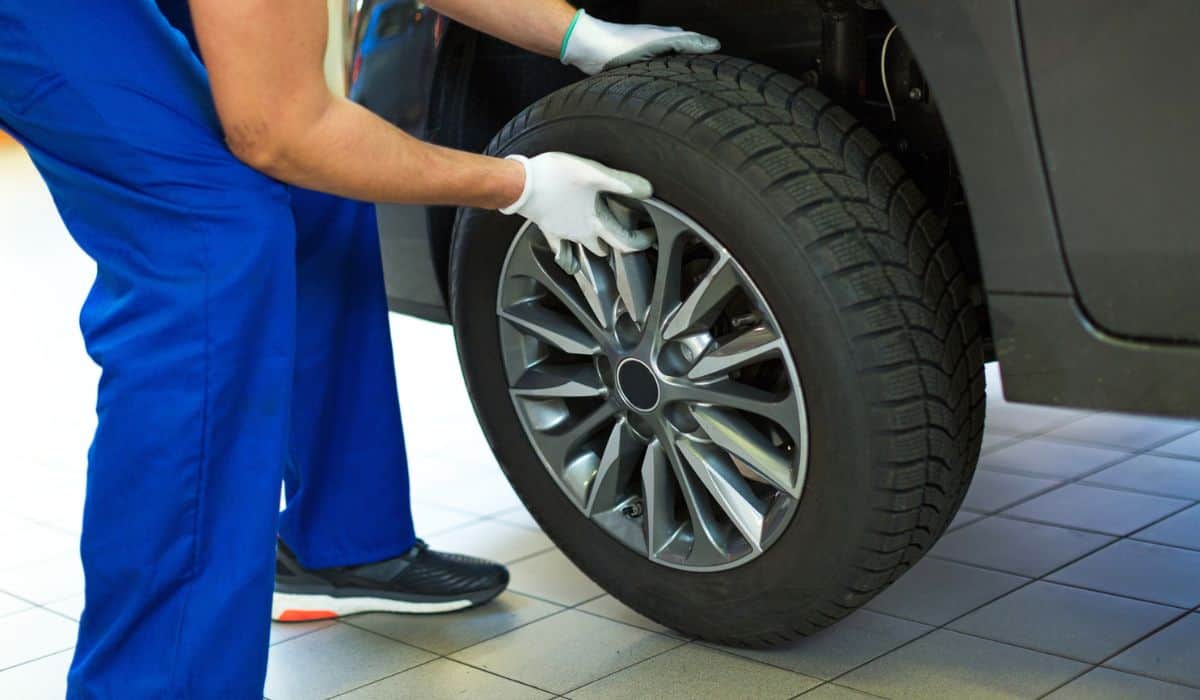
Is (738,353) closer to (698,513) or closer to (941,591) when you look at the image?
(698,513)

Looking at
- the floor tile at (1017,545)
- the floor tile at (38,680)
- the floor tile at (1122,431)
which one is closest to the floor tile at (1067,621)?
the floor tile at (1017,545)

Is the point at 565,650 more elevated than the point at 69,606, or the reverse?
the point at 565,650

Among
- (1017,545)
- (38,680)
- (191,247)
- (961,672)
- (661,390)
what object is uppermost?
(191,247)

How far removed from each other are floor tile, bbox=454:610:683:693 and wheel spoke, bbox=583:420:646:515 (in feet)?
0.63

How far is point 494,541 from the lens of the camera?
240cm

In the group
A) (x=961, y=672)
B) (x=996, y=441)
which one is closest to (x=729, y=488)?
(x=961, y=672)

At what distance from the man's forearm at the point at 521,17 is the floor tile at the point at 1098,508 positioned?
1.15 meters

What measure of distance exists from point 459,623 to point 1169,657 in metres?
0.99

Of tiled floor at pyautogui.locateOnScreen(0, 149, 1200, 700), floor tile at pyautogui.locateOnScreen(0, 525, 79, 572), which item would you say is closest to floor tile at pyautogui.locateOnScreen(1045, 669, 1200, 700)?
tiled floor at pyautogui.locateOnScreen(0, 149, 1200, 700)

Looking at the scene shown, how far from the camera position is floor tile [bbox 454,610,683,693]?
5.97 feet

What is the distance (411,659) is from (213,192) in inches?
30.4

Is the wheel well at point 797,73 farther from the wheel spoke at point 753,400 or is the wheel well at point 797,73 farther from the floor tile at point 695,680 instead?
the floor tile at point 695,680

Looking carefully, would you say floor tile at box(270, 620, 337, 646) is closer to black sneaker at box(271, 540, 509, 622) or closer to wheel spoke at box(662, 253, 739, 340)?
black sneaker at box(271, 540, 509, 622)

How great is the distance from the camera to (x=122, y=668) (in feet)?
4.99
